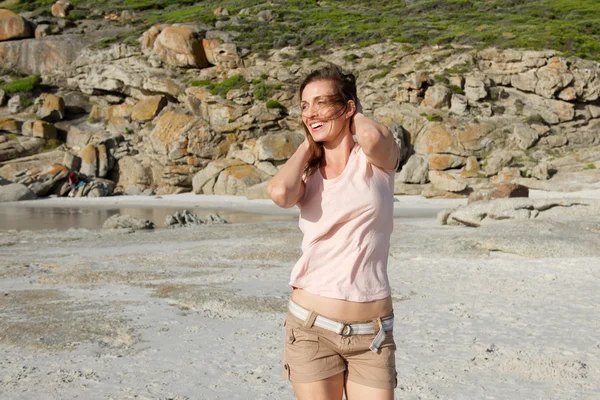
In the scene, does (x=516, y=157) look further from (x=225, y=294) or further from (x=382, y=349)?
(x=382, y=349)

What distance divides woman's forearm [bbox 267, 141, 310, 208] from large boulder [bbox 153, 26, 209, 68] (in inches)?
1481

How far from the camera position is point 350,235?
2.20m

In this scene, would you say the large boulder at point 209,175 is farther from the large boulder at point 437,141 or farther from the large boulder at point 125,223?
the large boulder at point 125,223

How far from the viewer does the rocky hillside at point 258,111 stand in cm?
2980

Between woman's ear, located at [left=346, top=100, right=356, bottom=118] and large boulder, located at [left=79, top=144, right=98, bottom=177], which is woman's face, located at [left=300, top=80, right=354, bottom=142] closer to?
woman's ear, located at [left=346, top=100, right=356, bottom=118]

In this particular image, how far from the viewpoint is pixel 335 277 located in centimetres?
221

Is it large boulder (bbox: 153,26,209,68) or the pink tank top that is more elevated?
large boulder (bbox: 153,26,209,68)

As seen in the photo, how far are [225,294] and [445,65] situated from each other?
3129 cm

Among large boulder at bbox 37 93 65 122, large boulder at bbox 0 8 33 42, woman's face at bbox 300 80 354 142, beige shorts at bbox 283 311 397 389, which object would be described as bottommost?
large boulder at bbox 37 93 65 122

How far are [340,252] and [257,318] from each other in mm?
3834

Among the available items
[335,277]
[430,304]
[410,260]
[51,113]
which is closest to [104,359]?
[335,277]

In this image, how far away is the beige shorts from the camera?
7.11ft

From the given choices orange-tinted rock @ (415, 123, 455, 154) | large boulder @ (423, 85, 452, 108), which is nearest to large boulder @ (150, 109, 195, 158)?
orange-tinted rock @ (415, 123, 455, 154)

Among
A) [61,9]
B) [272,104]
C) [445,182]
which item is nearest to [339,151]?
[445,182]
